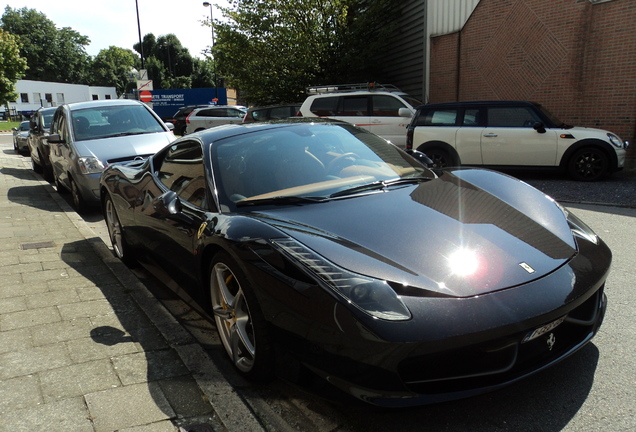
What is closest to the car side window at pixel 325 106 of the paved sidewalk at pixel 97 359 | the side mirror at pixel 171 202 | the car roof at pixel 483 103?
the car roof at pixel 483 103

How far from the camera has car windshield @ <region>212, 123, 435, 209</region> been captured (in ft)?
9.93

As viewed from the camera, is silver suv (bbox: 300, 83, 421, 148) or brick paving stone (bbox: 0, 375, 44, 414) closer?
brick paving stone (bbox: 0, 375, 44, 414)

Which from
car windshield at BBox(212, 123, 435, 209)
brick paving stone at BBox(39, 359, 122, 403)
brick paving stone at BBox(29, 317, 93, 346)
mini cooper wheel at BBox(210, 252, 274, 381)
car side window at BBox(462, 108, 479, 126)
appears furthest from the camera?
car side window at BBox(462, 108, 479, 126)

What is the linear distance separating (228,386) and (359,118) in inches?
407

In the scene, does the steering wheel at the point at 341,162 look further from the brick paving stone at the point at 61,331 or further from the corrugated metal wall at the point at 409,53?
the corrugated metal wall at the point at 409,53

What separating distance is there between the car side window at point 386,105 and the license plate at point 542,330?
1027 cm

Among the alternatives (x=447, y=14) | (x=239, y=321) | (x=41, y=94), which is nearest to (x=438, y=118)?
(x=447, y=14)

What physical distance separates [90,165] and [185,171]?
14.8 feet

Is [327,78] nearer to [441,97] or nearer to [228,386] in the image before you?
[441,97]

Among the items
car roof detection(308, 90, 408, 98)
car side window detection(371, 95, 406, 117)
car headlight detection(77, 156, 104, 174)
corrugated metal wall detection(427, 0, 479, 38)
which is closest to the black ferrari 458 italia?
car headlight detection(77, 156, 104, 174)

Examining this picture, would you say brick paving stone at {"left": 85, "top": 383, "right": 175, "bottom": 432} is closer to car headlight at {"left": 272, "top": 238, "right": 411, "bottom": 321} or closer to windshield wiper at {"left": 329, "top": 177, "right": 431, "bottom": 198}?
car headlight at {"left": 272, "top": 238, "right": 411, "bottom": 321}

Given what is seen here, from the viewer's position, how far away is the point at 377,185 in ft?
10.4

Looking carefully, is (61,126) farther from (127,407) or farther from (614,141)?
(614,141)

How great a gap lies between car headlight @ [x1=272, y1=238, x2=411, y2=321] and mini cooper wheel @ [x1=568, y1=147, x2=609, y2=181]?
27.9 ft
